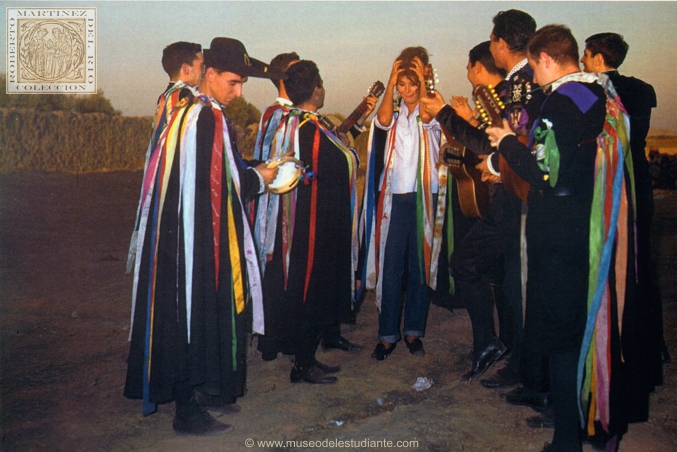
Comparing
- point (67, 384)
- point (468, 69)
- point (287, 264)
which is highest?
point (468, 69)

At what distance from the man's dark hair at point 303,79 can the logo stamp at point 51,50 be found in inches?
51.0

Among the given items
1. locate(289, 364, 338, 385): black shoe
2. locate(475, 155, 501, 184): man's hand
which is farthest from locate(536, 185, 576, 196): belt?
locate(289, 364, 338, 385): black shoe

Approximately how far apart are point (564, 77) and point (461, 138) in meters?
0.76

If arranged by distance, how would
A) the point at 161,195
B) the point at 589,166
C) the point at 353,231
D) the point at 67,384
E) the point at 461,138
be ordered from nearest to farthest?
the point at 589,166
the point at 161,195
the point at 461,138
the point at 67,384
the point at 353,231

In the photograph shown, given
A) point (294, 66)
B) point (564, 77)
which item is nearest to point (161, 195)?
point (294, 66)

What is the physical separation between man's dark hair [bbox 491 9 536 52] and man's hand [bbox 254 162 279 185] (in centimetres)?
152

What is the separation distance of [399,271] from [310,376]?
99 centimetres

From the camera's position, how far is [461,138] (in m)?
3.56

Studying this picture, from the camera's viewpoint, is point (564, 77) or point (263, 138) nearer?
point (564, 77)

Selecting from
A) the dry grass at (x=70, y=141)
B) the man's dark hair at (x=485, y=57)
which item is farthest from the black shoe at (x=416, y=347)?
the dry grass at (x=70, y=141)

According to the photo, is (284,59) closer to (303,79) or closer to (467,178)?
(303,79)

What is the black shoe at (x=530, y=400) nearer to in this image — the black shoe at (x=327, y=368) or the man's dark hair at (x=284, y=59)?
the black shoe at (x=327, y=368)

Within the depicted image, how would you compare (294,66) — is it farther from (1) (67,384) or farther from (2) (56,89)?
(1) (67,384)

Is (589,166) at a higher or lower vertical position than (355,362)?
higher
